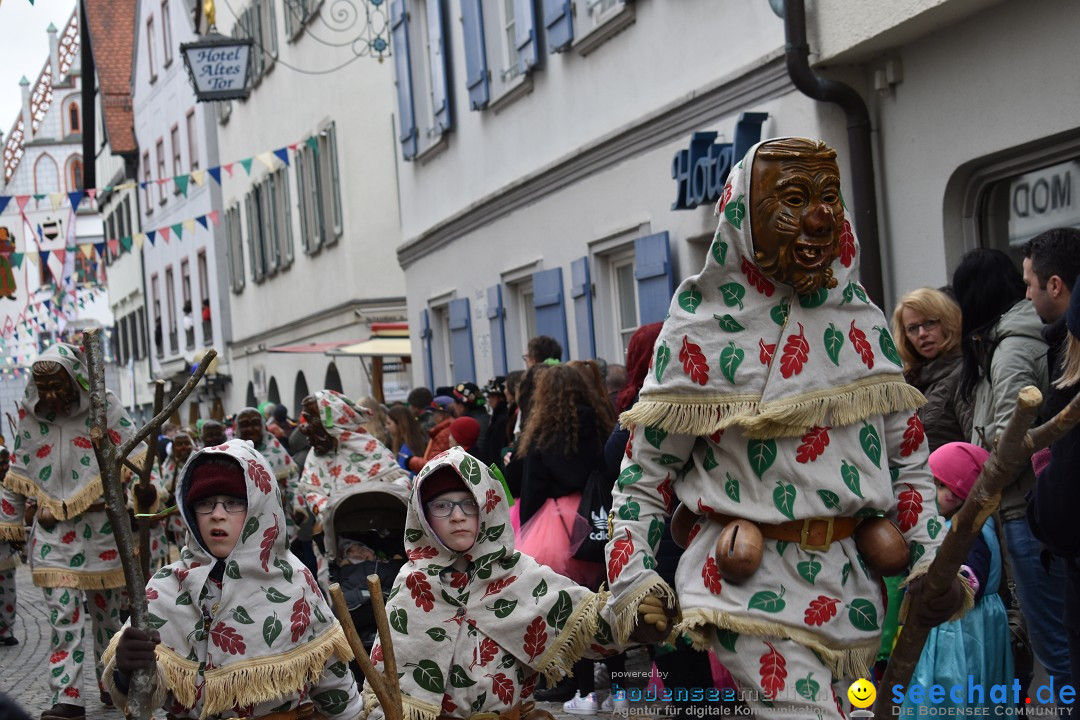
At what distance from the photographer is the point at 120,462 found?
3.07 metres

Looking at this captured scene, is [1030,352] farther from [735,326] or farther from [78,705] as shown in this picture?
[78,705]

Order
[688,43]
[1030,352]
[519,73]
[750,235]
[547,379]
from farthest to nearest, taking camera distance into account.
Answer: [519,73] → [688,43] → [547,379] → [1030,352] → [750,235]

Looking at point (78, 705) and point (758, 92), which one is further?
point (758, 92)

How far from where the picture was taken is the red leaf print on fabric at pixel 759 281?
165 inches

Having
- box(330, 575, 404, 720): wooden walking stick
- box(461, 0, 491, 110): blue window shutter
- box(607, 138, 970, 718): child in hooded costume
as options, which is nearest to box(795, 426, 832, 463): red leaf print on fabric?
box(607, 138, 970, 718): child in hooded costume

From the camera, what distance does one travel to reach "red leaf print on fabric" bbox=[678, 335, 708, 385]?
4180 millimetres

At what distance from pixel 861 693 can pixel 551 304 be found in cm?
1124

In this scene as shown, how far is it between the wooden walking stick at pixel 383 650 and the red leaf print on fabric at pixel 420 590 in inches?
→ 47.0

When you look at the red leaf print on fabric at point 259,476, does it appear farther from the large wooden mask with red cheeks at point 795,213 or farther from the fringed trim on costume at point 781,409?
the large wooden mask with red cheeks at point 795,213

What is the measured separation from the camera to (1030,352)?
5.91 m

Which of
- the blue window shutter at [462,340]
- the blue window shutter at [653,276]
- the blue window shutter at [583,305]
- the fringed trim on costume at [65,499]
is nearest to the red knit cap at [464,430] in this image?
the blue window shutter at [653,276]

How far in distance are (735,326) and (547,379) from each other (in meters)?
4.01

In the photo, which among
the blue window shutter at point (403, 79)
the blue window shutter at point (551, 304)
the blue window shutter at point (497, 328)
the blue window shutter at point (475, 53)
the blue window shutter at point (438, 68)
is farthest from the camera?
the blue window shutter at point (403, 79)

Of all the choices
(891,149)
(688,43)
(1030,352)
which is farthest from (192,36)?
(1030,352)
